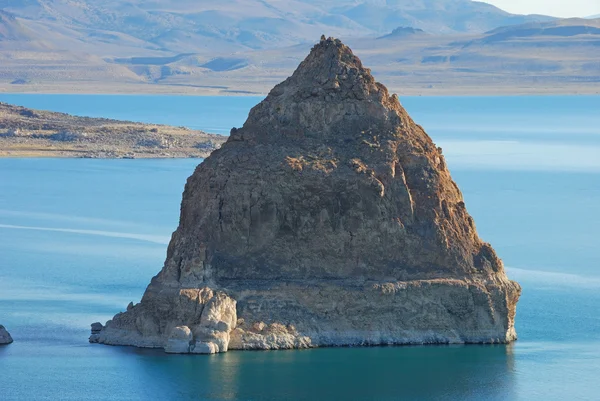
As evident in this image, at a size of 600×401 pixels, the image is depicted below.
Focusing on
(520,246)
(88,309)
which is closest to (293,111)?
(88,309)

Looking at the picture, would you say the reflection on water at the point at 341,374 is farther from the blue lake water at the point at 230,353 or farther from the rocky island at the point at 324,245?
the rocky island at the point at 324,245

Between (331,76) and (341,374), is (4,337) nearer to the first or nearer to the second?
(341,374)

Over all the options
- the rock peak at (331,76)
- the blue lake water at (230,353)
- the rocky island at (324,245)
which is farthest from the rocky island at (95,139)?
the rocky island at (324,245)

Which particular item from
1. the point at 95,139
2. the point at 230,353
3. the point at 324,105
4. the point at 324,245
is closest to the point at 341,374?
the point at 230,353

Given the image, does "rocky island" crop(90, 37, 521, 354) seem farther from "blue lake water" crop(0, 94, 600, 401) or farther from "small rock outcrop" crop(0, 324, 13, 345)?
"small rock outcrop" crop(0, 324, 13, 345)

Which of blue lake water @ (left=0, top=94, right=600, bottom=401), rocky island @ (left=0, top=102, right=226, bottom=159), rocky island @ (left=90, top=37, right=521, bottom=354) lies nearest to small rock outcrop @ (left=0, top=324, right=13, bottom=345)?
blue lake water @ (left=0, top=94, right=600, bottom=401)
